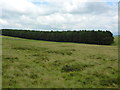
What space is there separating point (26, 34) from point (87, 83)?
4096 inches

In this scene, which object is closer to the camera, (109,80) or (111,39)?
(109,80)

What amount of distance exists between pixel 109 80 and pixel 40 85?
5221mm

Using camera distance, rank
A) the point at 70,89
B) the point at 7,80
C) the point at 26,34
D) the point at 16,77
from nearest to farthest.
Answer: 1. the point at 70,89
2. the point at 7,80
3. the point at 16,77
4. the point at 26,34

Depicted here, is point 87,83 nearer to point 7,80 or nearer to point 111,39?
point 7,80

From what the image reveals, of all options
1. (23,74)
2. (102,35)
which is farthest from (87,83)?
(102,35)

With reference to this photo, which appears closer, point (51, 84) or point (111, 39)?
point (51, 84)

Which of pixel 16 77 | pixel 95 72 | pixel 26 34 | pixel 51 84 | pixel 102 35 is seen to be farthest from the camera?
pixel 26 34

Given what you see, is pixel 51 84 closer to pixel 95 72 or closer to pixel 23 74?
pixel 23 74

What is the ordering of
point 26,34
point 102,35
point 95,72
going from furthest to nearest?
point 26,34
point 102,35
point 95,72

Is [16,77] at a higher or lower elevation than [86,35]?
lower

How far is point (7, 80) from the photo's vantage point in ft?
30.8

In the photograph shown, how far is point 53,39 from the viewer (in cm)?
9300

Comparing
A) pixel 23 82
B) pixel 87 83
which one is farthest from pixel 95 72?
pixel 23 82

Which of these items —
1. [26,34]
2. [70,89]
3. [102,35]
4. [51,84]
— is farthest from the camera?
[26,34]
